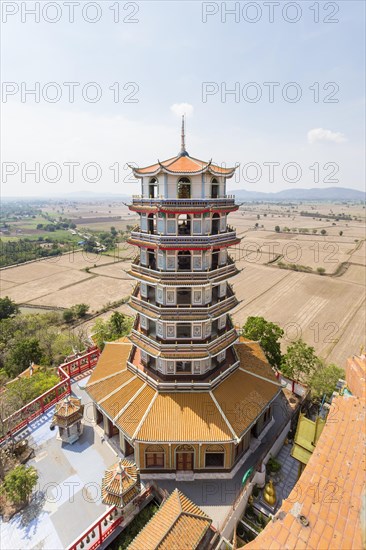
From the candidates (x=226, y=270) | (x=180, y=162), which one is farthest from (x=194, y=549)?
(x=180, y=162)

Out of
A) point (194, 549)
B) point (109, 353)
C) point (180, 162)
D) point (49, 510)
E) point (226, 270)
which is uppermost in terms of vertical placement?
point (180, 162)

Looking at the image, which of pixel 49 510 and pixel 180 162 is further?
pixel 180 162

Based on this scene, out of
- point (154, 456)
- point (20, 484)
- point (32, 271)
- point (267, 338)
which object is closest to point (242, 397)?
Answer: point (154, 456)

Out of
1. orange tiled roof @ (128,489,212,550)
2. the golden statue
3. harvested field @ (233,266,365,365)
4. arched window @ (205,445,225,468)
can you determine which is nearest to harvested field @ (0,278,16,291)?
harvested field @ (233,266,365,365)

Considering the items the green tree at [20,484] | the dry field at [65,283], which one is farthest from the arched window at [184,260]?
the dry field at [65,283]

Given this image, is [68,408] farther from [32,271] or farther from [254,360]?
[32,271]

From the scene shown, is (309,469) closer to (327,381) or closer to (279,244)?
(327,381)
